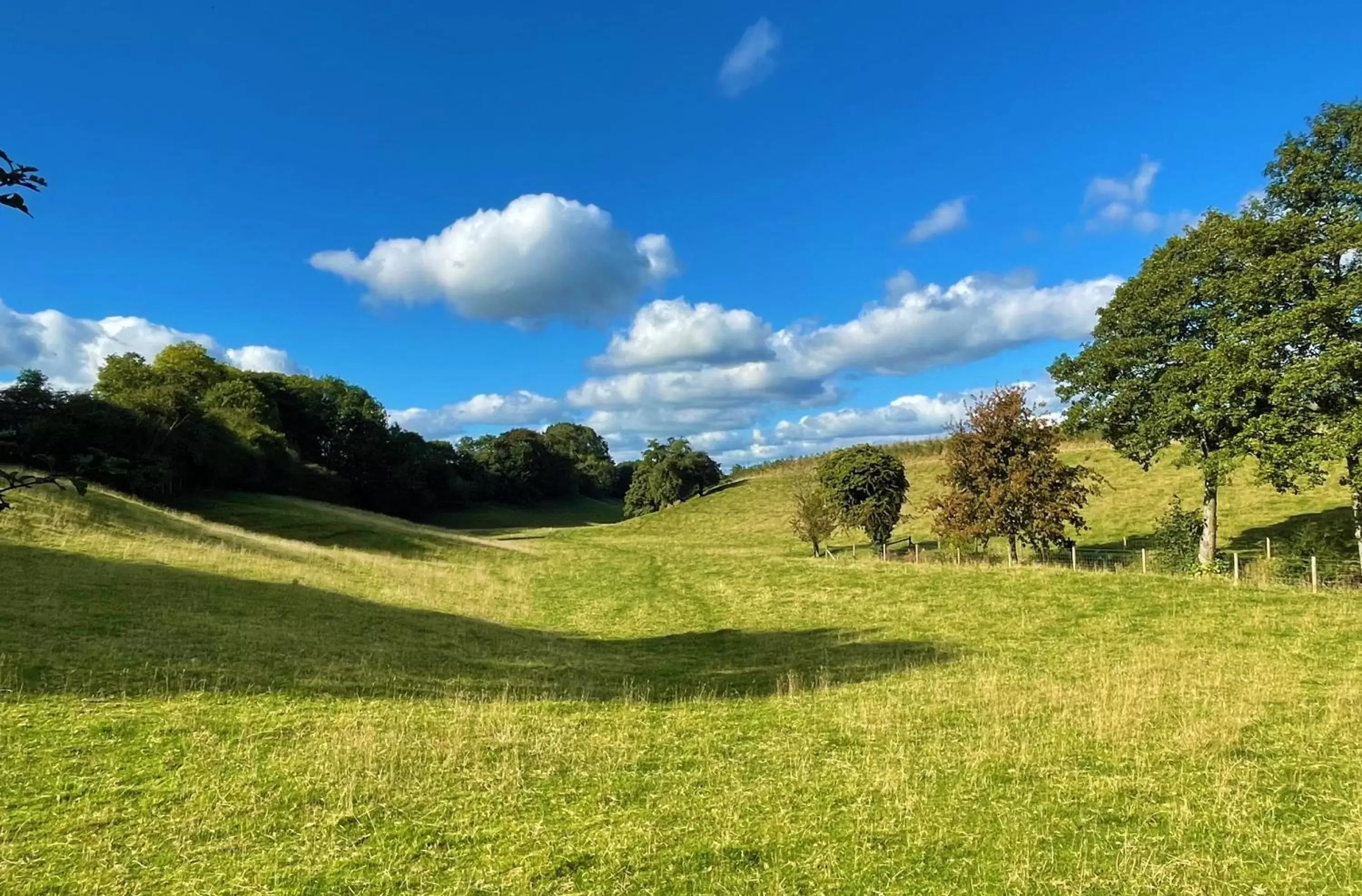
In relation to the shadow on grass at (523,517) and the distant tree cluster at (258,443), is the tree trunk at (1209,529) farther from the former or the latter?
the shadow on grass at (523,517)

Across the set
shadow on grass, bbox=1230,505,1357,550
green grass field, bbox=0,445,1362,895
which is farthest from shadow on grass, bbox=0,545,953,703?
shadow on grass, bbox=1230,505,1357,550

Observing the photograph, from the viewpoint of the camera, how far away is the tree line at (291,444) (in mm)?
52594

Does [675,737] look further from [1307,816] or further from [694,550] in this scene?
[694,550]

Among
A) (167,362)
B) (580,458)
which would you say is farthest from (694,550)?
(580,458)

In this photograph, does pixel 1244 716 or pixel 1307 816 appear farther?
pixel 1244 716

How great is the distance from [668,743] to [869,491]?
33693 mm

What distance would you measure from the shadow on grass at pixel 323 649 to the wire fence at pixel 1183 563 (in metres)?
14.2

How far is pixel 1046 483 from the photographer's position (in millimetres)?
29781

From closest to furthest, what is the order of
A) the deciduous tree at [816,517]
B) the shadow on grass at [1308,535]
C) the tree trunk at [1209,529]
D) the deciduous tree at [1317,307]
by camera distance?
the deciduous tree at [1317,307] < the tree trunk at [1209,529] < the shadow on grass at [1308,535] < the deciduous tree at [816,517]

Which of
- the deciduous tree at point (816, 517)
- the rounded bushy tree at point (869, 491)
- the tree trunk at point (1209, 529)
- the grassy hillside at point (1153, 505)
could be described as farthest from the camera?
the deciduous tree at point (816, 517)

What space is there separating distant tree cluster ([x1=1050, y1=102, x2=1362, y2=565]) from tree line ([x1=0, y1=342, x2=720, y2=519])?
105 ft

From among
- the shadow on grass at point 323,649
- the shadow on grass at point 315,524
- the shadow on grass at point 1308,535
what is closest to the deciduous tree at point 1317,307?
the shadow on grass at point 1308,535

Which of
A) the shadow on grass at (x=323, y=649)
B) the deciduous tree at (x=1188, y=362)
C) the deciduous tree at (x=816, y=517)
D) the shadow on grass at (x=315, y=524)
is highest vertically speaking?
the deciduous tree at (x=1188, y=362)

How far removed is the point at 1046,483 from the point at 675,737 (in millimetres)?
24883
